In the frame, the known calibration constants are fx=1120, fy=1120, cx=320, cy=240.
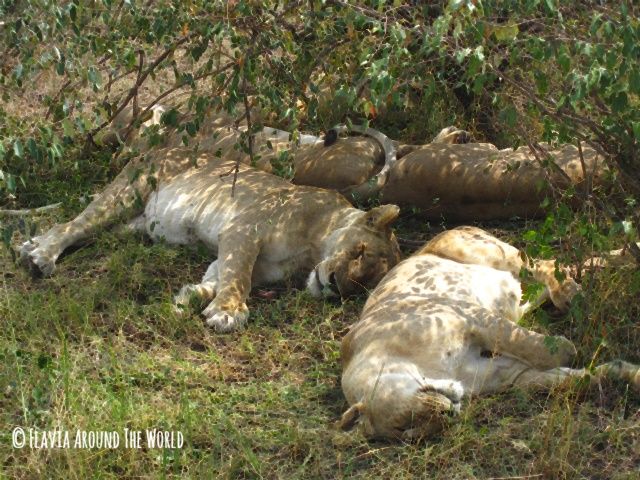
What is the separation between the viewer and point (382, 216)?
5633mm

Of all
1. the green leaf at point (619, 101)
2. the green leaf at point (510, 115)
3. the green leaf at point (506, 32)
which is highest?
the green leaf at point (506, 32)

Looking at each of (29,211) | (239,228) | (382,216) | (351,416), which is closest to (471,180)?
(382,216)

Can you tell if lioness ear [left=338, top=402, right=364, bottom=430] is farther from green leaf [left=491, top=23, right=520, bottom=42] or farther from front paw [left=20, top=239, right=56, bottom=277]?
front paw [left=20, top=239, right=56, bottom=277]

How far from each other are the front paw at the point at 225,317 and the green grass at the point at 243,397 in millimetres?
48

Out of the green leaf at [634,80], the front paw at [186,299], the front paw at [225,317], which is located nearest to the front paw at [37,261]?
the front paw at [186,299]

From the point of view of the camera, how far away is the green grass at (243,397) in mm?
3982

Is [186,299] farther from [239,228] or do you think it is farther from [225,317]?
[239,228]

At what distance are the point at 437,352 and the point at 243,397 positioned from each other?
875 millimetres

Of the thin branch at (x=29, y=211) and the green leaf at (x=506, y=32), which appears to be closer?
the green leaf at (x=506, y=32)

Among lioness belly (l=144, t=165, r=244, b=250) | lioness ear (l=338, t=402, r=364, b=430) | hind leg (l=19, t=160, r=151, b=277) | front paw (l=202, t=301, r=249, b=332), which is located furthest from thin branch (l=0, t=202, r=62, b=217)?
lioness ear (l=338, t=402, r=364, b=430)

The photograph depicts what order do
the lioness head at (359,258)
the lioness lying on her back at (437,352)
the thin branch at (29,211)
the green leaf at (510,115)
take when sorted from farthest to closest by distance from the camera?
1. the thin branch at (29,211)
2. the lioness head at (359,258)
3. the green leaf at (510,115)
4. the lioness lying on her back at (437,352)

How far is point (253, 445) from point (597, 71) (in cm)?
185

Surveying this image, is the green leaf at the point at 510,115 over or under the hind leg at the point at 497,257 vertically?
over

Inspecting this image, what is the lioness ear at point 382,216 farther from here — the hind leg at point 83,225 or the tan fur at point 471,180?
the hind leg at point 83,225
